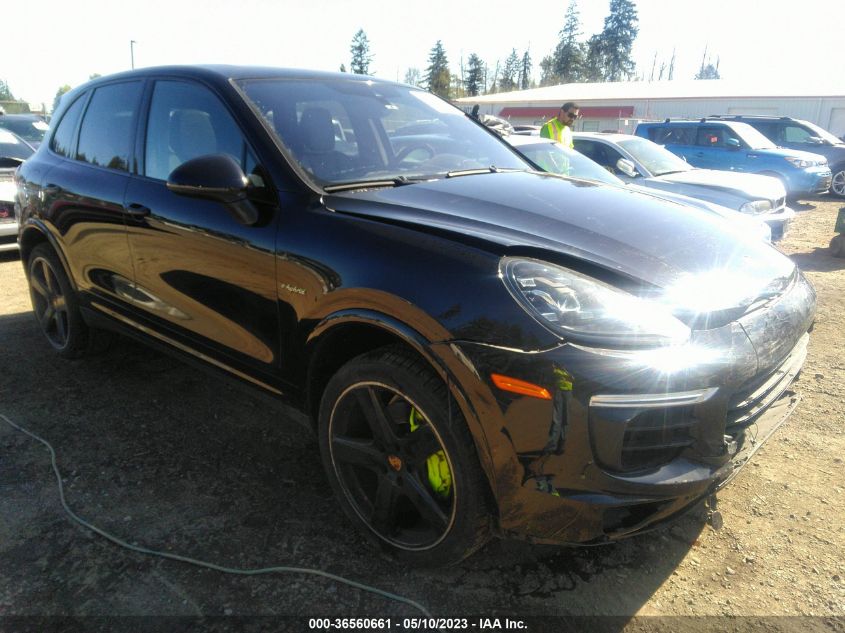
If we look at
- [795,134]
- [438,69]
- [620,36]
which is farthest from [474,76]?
[795,134]

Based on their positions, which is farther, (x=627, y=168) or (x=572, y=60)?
(x=572, y=60)

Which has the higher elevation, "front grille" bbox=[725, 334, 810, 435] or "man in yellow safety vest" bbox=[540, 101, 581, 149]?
"man in yellow safety vest" bbox=[540, 101, 581, 149]

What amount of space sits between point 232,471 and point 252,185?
1.32 m

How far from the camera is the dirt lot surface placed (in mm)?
2080

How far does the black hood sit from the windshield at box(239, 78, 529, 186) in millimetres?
207

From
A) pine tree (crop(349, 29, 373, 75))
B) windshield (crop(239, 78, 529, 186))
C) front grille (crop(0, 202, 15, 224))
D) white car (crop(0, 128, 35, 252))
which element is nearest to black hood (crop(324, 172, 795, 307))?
windshield (crop(239, 78, 529, 186))

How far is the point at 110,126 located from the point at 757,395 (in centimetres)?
338

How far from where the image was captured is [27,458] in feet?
9.77

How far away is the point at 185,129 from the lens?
2932mm

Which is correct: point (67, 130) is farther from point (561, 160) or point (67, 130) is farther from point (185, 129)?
point (561, 160)

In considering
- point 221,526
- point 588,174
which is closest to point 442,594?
point 221,526

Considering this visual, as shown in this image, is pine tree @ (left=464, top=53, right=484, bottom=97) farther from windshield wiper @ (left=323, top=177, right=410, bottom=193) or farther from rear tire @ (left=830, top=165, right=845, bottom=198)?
windshield wiper @ (left=323, top=177, right=410, bottom=193)

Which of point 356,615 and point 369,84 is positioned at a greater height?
point 369,84

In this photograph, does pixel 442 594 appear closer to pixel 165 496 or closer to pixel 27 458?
pixel 165 496
